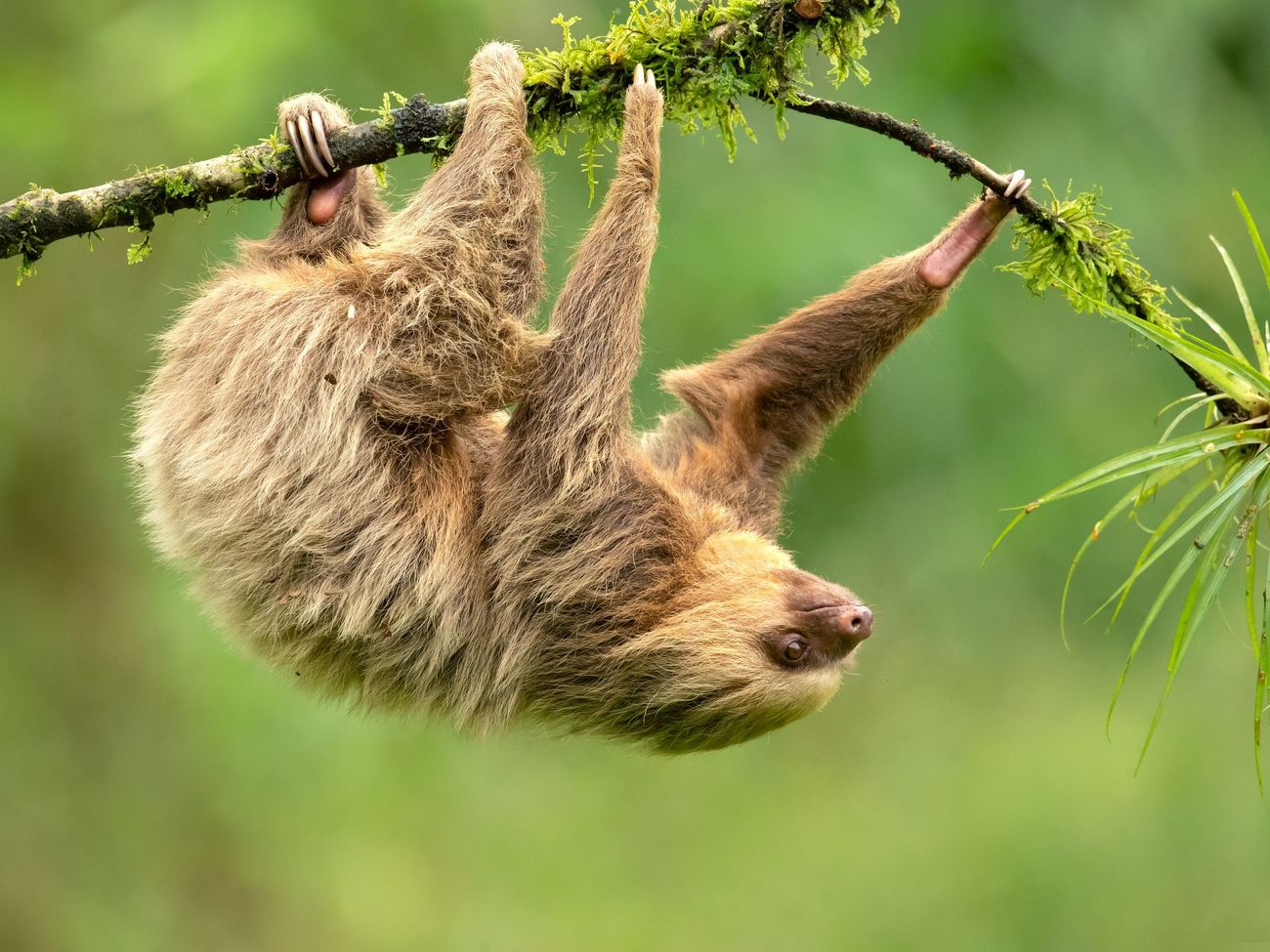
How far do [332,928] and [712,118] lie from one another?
7163 mm

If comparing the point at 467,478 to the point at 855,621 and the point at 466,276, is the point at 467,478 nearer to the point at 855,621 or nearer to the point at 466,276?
the point at 466,276

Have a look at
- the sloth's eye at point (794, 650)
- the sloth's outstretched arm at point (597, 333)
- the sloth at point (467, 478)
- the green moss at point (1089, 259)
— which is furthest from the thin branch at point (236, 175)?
the sloth's eye at point (794, 650)

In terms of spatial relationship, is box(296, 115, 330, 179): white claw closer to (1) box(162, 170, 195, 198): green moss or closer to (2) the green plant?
(1) box(162, 170, 195, 198): green moss

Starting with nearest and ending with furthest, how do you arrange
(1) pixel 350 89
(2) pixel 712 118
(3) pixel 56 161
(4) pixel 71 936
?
(2) pixel 712 118 → (1) pixel 350 89 → (3) pixel 56 161 → (4) pixel 71 936

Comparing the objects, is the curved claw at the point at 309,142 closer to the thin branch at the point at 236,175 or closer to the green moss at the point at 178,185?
the thin branch at the point at 236,175

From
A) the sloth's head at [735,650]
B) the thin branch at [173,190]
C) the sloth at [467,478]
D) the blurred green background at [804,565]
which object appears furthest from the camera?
the blurred green background at [804,565]

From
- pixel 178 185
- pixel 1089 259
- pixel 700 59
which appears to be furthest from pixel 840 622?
pixel 178 185

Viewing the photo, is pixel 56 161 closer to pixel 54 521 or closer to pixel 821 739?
pixel 54 521

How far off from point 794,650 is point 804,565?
4967 millimetres

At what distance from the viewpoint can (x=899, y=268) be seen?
5375mm

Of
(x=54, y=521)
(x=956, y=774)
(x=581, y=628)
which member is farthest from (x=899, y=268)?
(x=54, y=521)

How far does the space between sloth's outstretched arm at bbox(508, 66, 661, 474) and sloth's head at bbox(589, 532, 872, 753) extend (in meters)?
0.66

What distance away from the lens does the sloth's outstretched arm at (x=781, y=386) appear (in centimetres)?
542

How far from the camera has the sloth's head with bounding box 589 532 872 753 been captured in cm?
486
